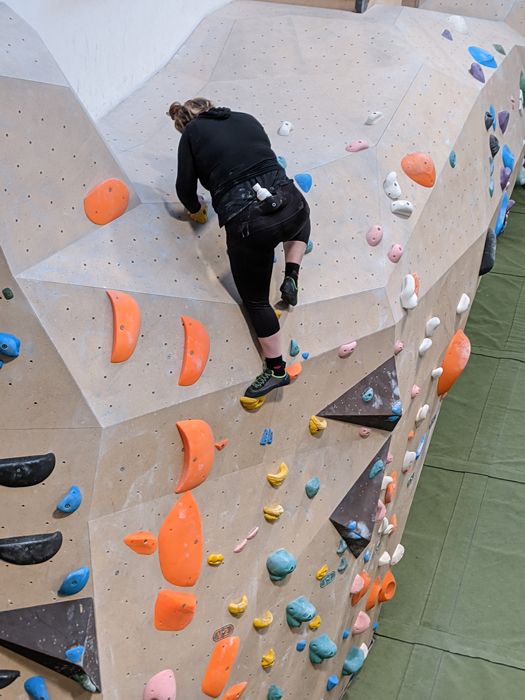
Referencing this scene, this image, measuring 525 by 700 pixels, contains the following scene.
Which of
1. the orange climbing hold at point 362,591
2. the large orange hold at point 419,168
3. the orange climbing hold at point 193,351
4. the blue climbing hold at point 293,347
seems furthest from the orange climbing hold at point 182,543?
the large orange hold at point 419,168

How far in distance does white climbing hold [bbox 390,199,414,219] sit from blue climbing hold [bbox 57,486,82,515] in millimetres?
2065

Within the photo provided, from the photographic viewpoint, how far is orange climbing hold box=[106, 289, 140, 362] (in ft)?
12.7

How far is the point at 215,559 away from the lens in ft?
A: 14.3

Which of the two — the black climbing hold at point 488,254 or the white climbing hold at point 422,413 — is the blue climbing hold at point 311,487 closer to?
the white climbing hold at point 422,413

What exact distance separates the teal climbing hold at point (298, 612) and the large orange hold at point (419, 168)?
207 centimetres

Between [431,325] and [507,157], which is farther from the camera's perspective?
[507,157]

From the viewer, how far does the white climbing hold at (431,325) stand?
5289 mm

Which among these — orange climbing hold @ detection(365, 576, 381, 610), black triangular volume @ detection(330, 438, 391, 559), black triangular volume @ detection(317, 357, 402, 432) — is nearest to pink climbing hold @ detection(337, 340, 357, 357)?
black triangular volume @ detection(317, 357, 402, 432)

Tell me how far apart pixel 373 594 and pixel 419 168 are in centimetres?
224

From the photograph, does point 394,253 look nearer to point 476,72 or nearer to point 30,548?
point 476,72

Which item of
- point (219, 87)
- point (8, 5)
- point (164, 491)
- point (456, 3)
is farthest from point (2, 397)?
point (456, 3)

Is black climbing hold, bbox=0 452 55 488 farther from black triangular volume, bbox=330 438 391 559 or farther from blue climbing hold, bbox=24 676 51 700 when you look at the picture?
black triangular volume, bbox=330 438 391 559

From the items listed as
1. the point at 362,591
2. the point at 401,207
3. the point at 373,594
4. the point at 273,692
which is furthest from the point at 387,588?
the point at 401,207

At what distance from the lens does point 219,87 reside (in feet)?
17.6
